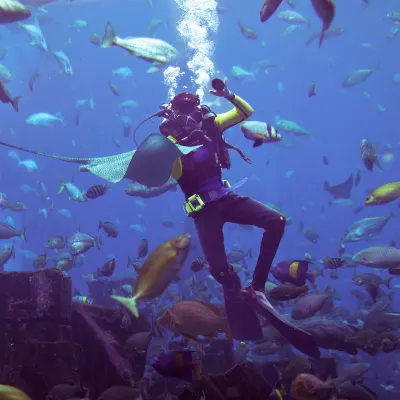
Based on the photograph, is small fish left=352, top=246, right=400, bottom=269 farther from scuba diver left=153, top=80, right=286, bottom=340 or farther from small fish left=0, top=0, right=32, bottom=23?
small fish left=0, top=0, right=32, bottom=23

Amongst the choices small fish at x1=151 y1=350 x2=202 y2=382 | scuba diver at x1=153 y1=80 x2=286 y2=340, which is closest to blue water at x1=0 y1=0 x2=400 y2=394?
scuba diver at x1=153 y1=80 x2=286 y2=340

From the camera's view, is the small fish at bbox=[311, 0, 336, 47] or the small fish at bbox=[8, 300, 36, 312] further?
the small fish at bbox=[8, 300, 36, 312]

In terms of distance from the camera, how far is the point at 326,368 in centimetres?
493

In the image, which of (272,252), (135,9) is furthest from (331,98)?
(272,252)

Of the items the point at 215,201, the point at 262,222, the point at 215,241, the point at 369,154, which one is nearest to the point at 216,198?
the point at 215,201

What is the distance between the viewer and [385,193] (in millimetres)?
5707

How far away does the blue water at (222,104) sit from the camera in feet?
105

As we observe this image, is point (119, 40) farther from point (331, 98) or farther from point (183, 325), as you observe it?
point (331, 98)

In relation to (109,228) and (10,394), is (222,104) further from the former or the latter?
(10,394)

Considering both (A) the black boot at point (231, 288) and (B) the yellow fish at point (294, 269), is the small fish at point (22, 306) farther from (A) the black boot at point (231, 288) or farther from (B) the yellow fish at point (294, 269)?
(B) the yellow fish at point (294, 269)

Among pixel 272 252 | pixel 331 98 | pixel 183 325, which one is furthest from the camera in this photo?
pixel 331 98

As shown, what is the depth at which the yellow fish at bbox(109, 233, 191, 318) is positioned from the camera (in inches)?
133

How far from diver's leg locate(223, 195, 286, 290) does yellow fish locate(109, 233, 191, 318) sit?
161 cm

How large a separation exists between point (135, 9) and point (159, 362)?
109ft
